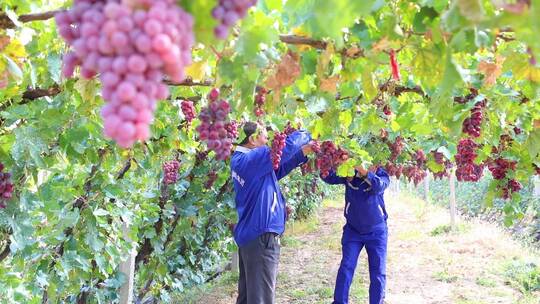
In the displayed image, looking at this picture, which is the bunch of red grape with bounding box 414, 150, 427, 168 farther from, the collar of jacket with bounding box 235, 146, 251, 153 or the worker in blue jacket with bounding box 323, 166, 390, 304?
the collar of jacket with bounding box 235, 146, 251, 153

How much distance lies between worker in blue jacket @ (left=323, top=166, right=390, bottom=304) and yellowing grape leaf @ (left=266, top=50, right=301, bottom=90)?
160 inches

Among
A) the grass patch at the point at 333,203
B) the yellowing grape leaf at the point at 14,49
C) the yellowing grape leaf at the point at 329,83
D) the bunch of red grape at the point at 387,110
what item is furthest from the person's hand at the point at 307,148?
the grass patch at the point at 333,203

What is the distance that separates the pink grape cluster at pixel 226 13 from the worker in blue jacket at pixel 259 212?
10.3 ft

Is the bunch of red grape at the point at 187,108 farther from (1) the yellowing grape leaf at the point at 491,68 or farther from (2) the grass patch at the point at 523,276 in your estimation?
(2) the grass patch at the point at 523,276

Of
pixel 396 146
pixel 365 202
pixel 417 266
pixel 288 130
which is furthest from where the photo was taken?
pixel 417 266

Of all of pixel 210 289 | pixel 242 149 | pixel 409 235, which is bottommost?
pixel 210 289

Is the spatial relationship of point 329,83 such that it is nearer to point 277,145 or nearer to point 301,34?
point 301,34

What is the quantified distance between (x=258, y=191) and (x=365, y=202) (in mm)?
1990

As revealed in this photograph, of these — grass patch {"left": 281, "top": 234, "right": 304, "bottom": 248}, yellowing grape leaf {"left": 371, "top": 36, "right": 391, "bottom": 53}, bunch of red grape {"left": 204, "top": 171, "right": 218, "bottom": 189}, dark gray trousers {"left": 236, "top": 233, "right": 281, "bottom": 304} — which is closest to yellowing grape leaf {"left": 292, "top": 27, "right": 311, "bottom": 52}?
yellowing grape leaf {"left": 371, "top": 36, "right": 391, "bottom": 53}

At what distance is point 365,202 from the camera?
5.88 meters

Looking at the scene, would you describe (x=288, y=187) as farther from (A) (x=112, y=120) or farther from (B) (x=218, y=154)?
(A) (x=112, y=120)

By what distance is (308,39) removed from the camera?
168 cm

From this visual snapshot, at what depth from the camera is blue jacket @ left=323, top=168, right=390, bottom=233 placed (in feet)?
19.2

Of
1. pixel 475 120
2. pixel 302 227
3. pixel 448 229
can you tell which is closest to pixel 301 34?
pixel 475 120
